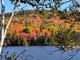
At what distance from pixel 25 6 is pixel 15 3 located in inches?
7.5

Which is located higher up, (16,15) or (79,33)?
(16,15)

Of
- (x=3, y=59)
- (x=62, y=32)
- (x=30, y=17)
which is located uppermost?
(x=30, y=17)

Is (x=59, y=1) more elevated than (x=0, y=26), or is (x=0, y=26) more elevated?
(x=59, y=1)

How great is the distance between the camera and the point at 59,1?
4.89 meters

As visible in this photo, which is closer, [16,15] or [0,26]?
[0,26]

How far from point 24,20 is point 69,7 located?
947 millimetres

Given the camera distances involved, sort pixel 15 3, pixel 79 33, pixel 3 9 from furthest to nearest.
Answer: pixel 79 33 < pixel 15 3 < pixel 3 9

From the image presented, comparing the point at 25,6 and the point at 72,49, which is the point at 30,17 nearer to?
the point at 25,6

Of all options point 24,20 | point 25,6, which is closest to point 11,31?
point 24,20

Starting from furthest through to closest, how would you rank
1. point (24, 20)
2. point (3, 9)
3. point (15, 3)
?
1. point (24, 20)
2. point (15, 3)
3. point (3, 9)

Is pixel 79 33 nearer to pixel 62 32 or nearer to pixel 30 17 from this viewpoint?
pixel 62 32

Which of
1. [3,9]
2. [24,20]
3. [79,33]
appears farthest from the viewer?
[79,33]

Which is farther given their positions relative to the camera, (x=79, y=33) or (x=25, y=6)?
(x=79, y=33)

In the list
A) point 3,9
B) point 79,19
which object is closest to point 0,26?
point 3,9
